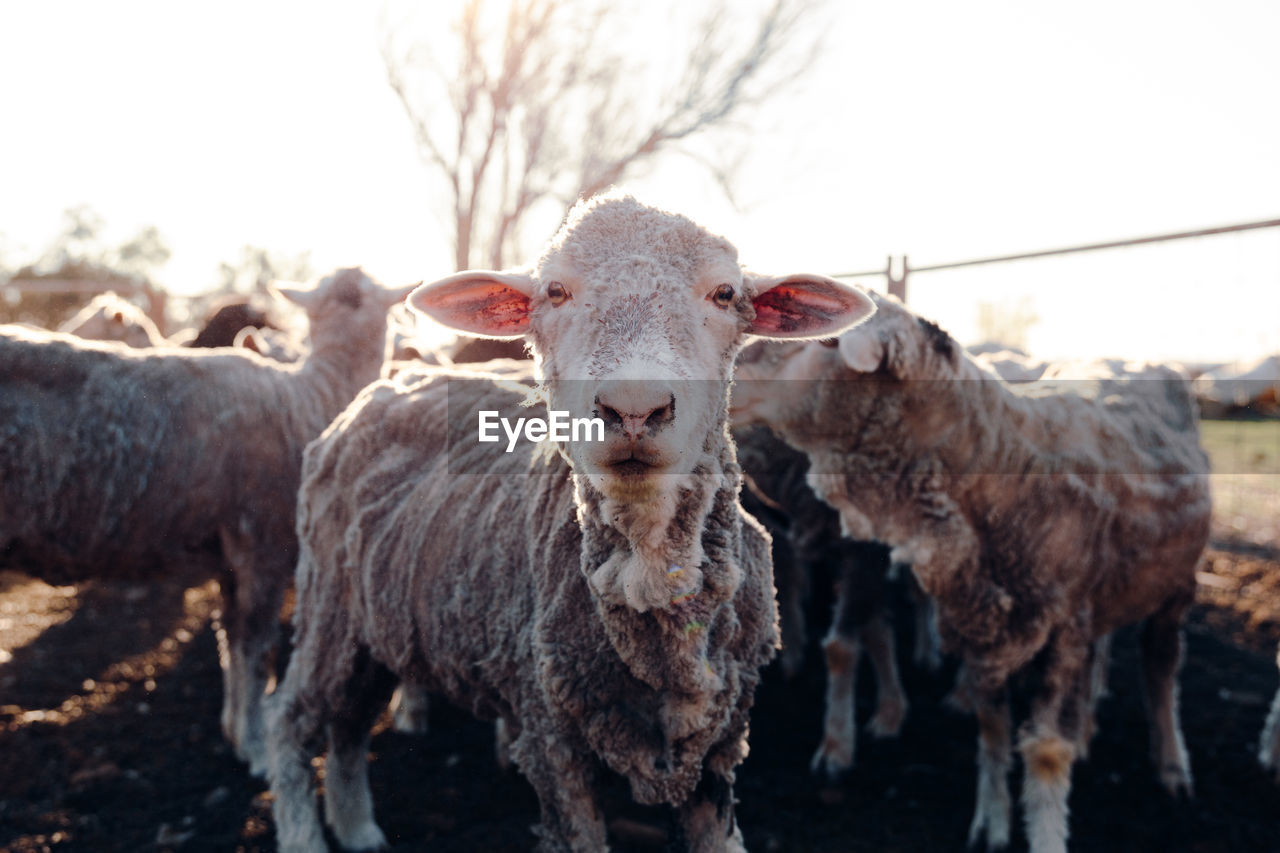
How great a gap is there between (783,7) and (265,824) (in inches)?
627

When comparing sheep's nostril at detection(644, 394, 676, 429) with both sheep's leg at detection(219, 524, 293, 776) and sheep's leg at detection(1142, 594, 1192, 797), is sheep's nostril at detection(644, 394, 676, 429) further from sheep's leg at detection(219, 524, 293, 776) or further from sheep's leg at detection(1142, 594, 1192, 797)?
sheep's leg at detection(1142, 594, 1192, 797)

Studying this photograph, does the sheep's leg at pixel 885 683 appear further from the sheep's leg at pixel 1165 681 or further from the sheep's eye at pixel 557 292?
the sheep's eye at pixel 557 292

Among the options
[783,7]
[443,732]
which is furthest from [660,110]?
[443,732]

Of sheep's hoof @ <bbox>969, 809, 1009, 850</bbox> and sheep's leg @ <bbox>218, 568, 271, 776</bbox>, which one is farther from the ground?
sheep's leg @ <bbox>218, 568, 271, 776</bbox>

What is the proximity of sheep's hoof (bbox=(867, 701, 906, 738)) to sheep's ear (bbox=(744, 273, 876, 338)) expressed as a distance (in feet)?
10.1

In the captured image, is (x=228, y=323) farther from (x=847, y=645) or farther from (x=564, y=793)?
(x=564, y=793)

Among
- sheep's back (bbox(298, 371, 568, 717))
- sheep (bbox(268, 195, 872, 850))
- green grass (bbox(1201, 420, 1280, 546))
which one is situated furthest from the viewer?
green grass (bbox(1201, 420, 1280, 546))

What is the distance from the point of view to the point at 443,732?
4598 mm

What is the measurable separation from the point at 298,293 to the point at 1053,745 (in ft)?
15.2

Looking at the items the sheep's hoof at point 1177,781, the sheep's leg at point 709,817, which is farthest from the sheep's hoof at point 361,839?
the sheep's hoof at point 1177,781

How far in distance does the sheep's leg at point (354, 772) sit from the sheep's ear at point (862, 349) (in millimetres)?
2236

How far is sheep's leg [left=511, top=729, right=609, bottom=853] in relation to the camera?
2.21 m

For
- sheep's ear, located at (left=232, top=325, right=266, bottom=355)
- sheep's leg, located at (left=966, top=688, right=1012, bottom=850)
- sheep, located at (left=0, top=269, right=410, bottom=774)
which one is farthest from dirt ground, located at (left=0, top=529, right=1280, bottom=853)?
sheep's ear, located at (left=232, top=325, right=266, bottom=355)

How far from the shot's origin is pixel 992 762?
3.49 m
